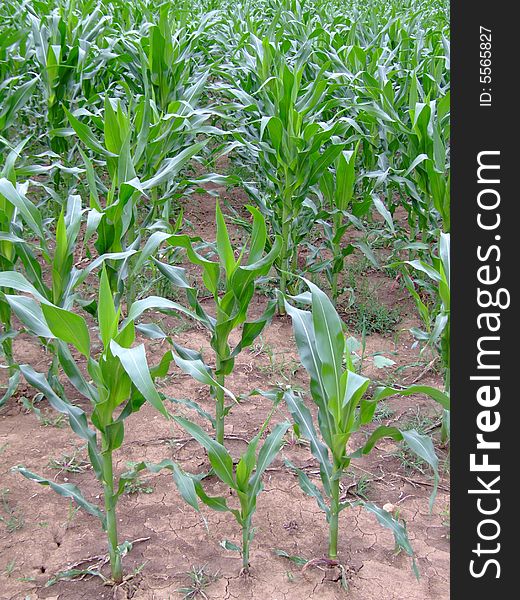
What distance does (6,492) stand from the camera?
2.76 m

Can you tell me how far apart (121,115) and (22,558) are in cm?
191

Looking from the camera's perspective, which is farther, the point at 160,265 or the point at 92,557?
the point at 160,265

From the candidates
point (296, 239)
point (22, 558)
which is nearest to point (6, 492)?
point (22, 558)

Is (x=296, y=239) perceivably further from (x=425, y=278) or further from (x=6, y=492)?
(x=6, y=492)

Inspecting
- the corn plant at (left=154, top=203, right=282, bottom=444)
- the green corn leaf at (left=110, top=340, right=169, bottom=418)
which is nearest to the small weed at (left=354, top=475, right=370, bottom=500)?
the corn plant at (left=154, top=203, right=282, bottom=444)

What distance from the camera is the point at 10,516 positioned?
8.66 feet

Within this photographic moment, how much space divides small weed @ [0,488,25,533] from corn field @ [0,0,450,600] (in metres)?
0.01

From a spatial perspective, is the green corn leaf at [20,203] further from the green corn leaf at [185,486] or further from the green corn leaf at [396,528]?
the green corn leaf at [396,528]

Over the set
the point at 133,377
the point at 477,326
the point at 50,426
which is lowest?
the point at 50,426

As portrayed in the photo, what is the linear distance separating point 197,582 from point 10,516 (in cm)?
Answer: 78

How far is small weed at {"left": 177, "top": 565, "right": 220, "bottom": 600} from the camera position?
2307 millimetres

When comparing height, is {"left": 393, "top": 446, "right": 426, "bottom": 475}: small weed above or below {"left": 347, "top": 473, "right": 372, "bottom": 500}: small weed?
above

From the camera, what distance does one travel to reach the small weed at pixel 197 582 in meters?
2.31

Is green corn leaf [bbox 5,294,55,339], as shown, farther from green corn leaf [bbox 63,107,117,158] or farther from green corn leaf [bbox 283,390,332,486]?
green corn leaf [bbox 63,107,117,158]
